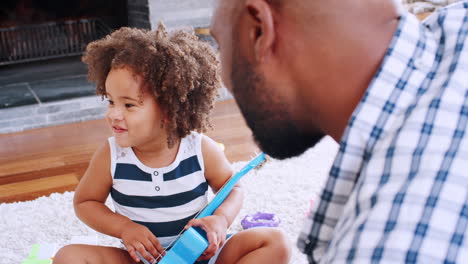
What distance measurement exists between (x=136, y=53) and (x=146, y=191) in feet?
0.91

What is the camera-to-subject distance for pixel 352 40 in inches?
17.8

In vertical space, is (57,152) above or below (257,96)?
below

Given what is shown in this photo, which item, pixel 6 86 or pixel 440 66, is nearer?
pixel 440 66

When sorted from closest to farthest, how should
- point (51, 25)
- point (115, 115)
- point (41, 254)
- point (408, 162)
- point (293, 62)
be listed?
point (408, 162) < point (293, 62) < point (115, 115) < point (41, 254) < point (51, 25)

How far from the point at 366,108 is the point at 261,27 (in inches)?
4.9

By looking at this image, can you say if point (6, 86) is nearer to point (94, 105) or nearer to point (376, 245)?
point (94, 105)

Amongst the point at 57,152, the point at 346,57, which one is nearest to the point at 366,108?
the point at 346,57

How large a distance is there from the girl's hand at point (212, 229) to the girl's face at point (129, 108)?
0.21 meters

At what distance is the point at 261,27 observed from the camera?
1.59ft

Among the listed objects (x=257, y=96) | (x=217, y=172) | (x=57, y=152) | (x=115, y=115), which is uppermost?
(x=257, y=96)

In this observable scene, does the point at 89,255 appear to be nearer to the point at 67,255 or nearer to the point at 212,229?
the point at 67,255

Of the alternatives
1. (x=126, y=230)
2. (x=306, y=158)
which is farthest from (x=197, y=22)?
(x=126, y=230)

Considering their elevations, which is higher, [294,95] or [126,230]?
[294,95]

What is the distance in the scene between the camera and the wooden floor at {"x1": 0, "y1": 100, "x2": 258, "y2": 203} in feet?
5.62
